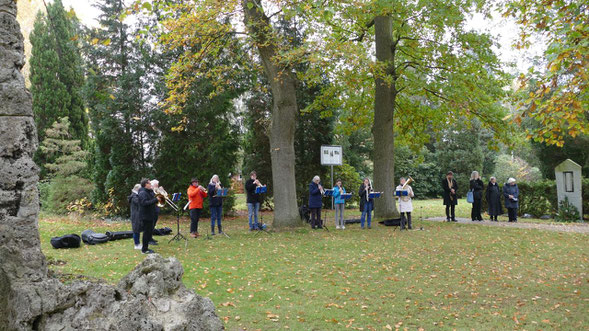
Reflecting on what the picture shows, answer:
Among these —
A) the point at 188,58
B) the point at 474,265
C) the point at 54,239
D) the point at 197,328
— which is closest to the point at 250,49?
the point at 188,58

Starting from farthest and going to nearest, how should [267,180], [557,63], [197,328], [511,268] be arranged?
[267,180] → [511,268] → [557,63] → [197,328]

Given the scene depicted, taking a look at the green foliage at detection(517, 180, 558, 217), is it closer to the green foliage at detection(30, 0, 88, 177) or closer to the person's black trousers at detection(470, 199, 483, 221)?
the person's black trousers at detection(470, 199, 483, 221)

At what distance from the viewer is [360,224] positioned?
616 inches

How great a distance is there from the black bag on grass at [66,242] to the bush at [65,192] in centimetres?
933

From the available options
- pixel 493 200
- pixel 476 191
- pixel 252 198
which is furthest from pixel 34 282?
pixel 493 200

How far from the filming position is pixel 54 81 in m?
25.2

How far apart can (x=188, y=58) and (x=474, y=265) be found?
34.8 feet

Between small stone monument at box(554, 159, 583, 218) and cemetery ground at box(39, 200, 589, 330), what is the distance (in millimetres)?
5019

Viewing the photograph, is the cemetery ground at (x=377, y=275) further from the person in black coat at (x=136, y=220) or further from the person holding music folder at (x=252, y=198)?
the person holding music folder at (x=252, y=198)

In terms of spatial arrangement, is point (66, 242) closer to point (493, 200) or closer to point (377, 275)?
point (377, 275)

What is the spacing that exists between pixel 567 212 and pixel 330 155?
33.5 feet

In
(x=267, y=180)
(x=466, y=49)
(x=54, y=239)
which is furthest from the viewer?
(x=267, y=180)

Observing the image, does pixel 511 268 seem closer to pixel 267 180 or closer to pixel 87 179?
pixel 267 180

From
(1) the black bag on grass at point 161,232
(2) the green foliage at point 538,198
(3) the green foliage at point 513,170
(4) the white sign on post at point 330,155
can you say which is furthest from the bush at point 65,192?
(3) the green foliage at point 513,170
